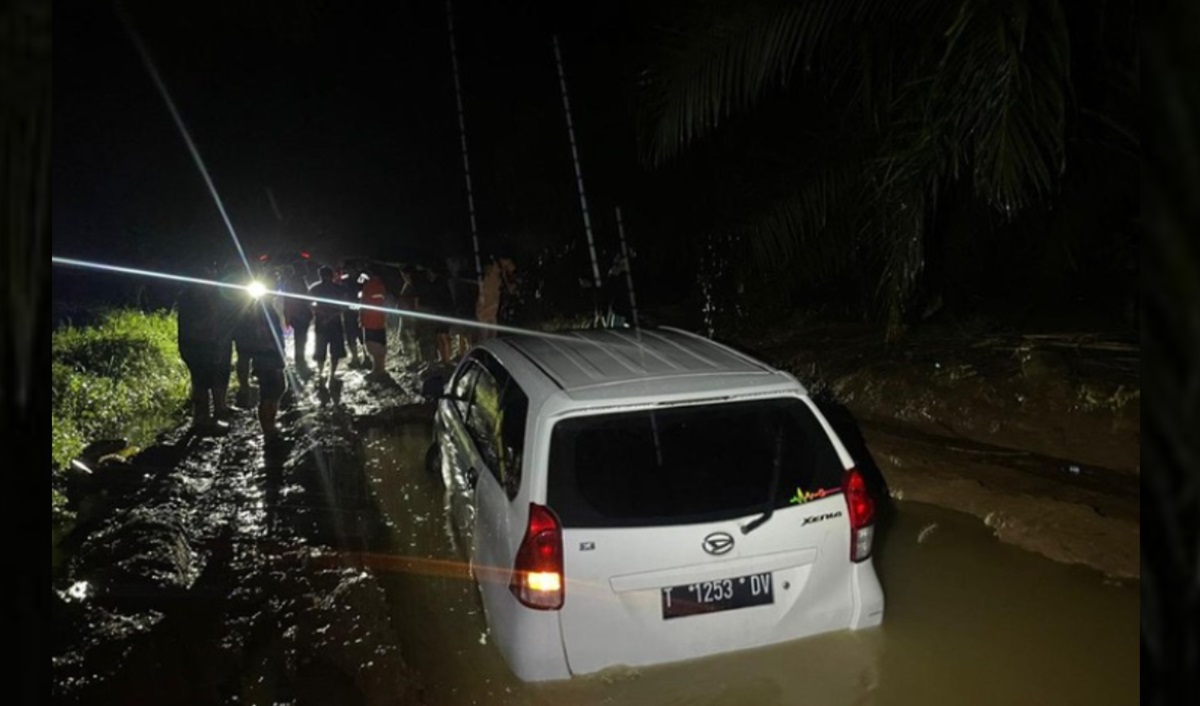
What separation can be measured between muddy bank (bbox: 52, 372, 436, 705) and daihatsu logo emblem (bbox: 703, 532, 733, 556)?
1.66m

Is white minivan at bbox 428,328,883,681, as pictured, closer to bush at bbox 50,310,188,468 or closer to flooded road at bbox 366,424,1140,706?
flooded road at bbox 366,424,1140,706

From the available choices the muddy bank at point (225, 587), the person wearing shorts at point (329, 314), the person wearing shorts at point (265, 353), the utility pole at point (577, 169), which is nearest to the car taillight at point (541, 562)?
the muddy bank at point (225, 587)

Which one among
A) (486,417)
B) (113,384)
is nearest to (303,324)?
(113,384)

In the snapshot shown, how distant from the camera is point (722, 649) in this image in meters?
3.45

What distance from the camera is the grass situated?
26.9 feet

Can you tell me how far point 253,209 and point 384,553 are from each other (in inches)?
1038

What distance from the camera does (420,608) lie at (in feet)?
15.9

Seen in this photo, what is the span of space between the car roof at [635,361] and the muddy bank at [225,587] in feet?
5.77

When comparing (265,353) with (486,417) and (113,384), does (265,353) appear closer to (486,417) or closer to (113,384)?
(113,384)

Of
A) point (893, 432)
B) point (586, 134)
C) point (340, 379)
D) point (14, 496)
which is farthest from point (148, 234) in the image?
point (14, 496)

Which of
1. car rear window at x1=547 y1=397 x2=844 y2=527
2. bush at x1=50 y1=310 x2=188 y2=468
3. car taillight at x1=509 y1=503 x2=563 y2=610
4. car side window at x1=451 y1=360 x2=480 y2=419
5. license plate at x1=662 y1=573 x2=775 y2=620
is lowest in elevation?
license plate at x1=662 y1=573 x2=775 y2=620

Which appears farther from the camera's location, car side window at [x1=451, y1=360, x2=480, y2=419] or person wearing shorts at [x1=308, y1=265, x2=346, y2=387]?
person wearing shorts at [x1=308, y1=265, x2=346, y2=387]

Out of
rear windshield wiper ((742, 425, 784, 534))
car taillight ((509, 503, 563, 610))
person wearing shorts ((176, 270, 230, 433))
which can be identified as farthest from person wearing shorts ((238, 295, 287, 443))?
rear windshield wiper ((742, 425, 784, 534))

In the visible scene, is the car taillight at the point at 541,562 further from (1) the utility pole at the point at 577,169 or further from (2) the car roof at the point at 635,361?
(1) the utility pole at the point at 577,169
